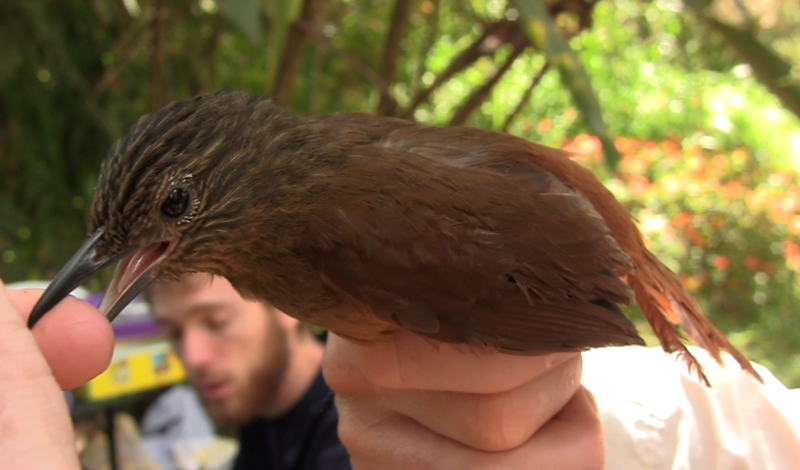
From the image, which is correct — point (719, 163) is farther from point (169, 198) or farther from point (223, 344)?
point (169, 198)

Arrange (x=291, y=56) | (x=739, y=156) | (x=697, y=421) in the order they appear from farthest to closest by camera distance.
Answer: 1. (x=739, y=156)
2. (x=291, y=56)
3. (x=697, y=421)

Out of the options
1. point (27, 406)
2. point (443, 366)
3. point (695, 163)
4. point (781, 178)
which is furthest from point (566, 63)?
point (781, 178)

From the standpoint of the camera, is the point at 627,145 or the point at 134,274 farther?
the point at 627,145

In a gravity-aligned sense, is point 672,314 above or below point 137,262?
above

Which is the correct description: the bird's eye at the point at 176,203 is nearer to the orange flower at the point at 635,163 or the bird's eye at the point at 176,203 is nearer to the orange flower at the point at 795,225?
the orange flower at the point at 635,163

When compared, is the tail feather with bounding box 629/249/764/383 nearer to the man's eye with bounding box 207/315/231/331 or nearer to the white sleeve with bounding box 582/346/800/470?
the white sleeve with bounding box 582/346/800/470

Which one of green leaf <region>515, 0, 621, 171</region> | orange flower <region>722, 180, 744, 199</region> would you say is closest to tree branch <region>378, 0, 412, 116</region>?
green leaf <region>515, 0, 621, 171</region>
